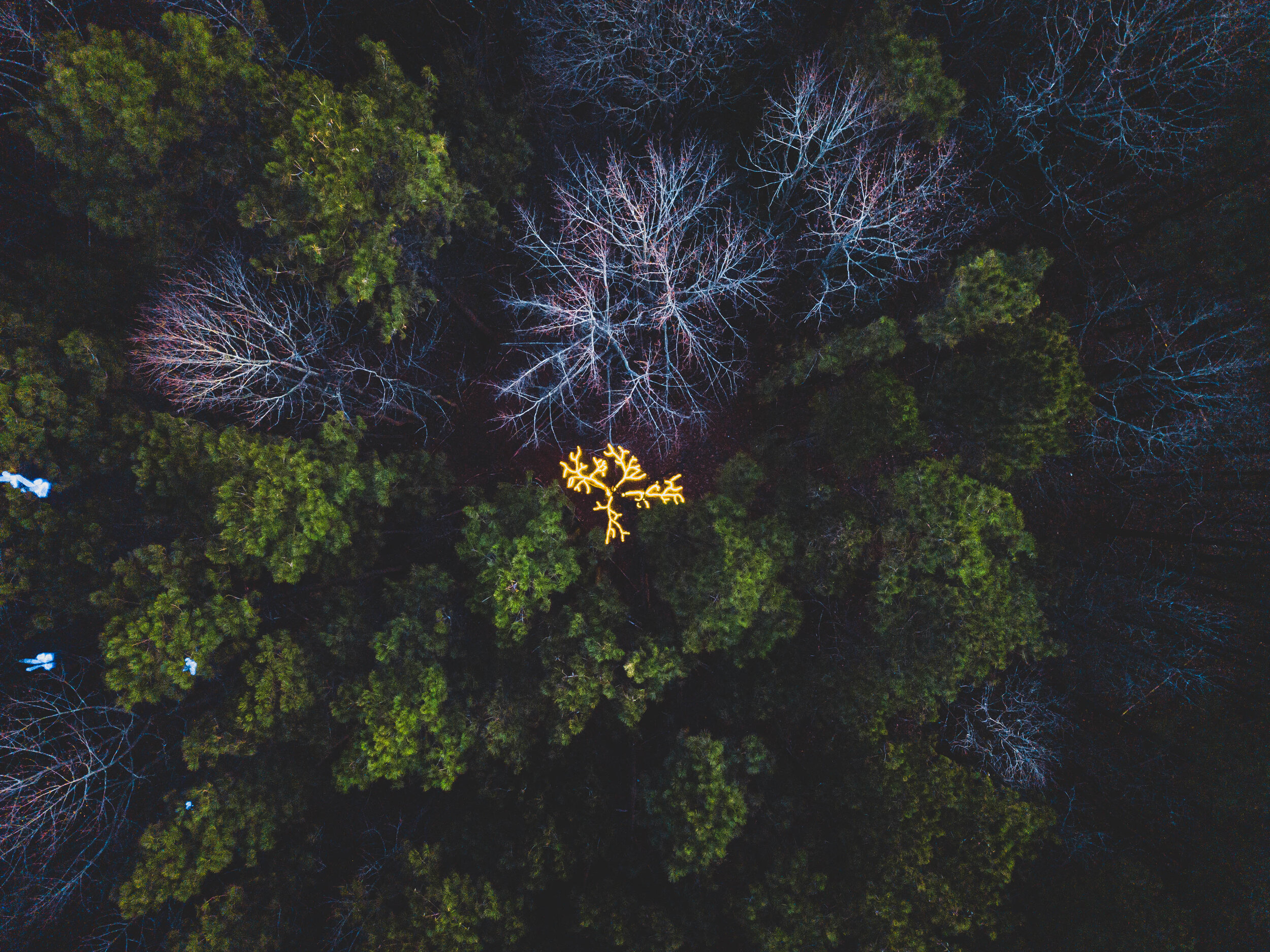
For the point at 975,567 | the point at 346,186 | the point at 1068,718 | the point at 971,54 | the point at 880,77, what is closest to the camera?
the point at 346,186

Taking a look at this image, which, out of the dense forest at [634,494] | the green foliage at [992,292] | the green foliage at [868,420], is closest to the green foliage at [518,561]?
the dense forest at [634,494]

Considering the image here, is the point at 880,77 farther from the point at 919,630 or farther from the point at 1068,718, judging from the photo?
the point at 1068,718

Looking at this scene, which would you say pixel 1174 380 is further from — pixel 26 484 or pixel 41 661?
pixel 41 661

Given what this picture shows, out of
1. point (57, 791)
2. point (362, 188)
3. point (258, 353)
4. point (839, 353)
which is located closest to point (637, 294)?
point (839, 353)

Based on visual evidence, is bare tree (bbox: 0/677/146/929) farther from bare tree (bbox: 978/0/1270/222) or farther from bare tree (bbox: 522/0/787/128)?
bare tree (bbox: 978/0/1270/222)

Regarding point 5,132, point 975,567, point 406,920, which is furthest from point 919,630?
point 5,132

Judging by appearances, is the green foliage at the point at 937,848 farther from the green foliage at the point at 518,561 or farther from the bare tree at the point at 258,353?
the bare tree at the point at 258,353
